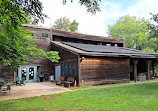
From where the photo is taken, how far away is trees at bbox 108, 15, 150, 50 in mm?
35906

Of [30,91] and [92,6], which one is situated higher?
[92,6]

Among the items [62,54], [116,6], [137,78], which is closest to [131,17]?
[137,78]

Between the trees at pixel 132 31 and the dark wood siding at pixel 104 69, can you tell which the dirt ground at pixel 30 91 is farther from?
the trees at pixel 132 31

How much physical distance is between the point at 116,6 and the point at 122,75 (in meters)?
11.1

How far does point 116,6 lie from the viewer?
420cm

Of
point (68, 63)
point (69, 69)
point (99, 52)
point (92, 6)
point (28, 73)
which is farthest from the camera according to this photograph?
point (28, 73)

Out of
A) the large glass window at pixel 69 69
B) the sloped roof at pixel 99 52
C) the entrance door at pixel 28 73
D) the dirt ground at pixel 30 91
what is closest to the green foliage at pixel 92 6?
the dirt ground at pixel 30 91

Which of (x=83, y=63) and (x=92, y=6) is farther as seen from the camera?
(x=83, y=63)

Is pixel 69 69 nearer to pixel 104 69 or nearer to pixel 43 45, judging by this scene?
pixel 104 69

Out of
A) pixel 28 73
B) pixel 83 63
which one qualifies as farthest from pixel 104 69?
pixel 28 73

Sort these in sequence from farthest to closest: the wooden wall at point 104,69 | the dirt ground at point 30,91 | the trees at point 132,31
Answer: the trees at point 132,31
the wooden wall at point 104,69
the dirt ground at point 30,91

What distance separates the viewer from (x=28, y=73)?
53.4ft

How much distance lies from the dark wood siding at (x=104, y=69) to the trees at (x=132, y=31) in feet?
77.4

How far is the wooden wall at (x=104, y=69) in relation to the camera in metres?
12.0
